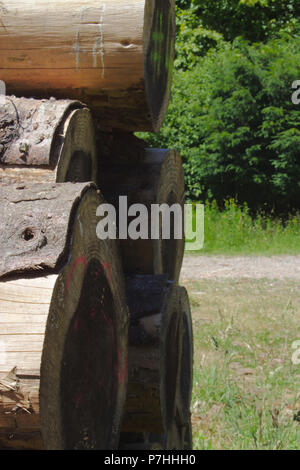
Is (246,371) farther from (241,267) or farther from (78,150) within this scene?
(241,267)

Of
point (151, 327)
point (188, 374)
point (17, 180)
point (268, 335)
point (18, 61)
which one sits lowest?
point (268, 335)

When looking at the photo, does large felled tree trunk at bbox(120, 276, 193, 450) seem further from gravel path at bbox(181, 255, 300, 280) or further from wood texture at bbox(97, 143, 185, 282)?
gravel path at bbox(181, 255, 300, 280)

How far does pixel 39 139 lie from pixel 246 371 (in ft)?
8.73

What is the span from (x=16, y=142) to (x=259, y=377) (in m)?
2.56

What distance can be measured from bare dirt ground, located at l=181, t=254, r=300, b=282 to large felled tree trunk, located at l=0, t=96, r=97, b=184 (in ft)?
16.2

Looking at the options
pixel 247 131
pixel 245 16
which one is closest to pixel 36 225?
pixel 247 131

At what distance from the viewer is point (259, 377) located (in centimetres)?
384

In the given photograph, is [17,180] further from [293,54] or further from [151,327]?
[293,54]

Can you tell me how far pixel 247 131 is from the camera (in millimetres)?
9492

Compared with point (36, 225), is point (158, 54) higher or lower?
higher

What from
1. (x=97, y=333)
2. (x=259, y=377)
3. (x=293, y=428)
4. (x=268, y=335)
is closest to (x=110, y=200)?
(x=97, y=333)

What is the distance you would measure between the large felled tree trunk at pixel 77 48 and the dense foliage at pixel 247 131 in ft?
23.9
